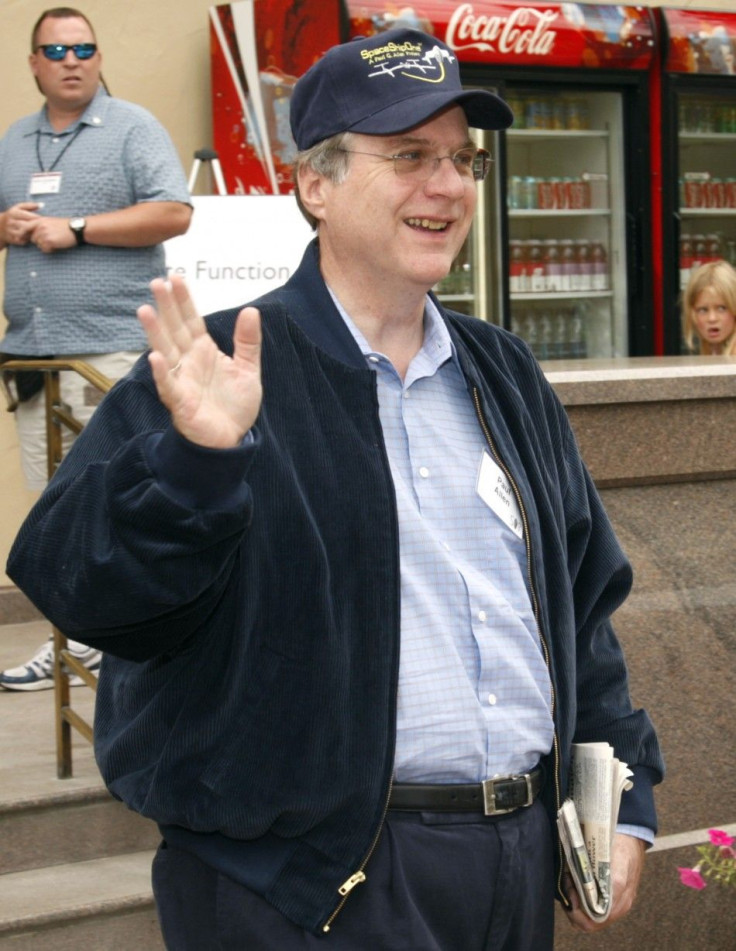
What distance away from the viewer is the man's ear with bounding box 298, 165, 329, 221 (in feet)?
7.01

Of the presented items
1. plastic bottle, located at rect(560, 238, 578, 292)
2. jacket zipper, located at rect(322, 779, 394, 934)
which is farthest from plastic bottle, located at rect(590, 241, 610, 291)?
jacket zipper, located at rect(322, 779, 394, 934)

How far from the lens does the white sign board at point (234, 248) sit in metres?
5.82

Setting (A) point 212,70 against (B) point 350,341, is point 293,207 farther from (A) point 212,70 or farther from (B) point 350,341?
(B) point 350,341

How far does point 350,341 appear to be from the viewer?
2.01 m

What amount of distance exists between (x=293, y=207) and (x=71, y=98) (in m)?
1.51

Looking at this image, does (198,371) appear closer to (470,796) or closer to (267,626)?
(267,626)

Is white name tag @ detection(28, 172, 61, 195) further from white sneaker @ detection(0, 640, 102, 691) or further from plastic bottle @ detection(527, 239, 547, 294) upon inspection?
A: plastic bottle @ detection(527, 239, 547, 294)

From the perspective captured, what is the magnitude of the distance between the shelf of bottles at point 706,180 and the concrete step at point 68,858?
21.8ft

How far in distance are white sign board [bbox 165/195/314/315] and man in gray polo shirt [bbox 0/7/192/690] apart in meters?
1.14

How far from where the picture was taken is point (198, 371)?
5.30 ft

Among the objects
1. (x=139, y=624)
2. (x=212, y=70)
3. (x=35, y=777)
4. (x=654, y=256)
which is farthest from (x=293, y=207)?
(x=139, y=624)

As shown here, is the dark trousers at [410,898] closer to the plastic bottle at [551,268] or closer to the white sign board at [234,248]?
the white sign board at [234,248]

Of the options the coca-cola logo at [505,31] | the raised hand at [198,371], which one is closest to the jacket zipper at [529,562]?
the raised hand at [198,371]

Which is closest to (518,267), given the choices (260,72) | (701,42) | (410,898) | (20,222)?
(701,42)
